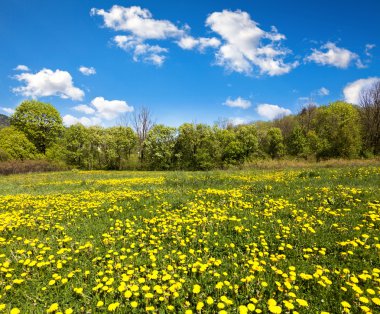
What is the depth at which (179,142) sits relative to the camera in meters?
48.7

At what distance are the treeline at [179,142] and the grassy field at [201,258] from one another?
32.7 m

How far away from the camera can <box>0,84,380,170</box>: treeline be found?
43844mm

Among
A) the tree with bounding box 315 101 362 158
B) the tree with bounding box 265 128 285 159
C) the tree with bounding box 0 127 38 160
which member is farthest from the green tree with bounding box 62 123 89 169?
the tree with bounding box 315 101 362 158

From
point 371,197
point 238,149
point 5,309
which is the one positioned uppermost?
point 238,149

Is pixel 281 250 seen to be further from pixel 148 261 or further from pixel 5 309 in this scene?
pixel 5 309

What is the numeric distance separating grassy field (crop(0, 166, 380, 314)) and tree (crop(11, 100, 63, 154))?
48811mm

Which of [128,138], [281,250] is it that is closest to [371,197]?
[281,250]

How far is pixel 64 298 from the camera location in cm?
423

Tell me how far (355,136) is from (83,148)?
52.3 m

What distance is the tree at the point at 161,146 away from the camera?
48.1 m

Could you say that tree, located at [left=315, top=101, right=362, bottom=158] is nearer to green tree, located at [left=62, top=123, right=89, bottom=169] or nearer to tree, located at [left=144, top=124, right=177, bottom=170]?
tree, located at [left=144, top=124, right=177, bottom=170]

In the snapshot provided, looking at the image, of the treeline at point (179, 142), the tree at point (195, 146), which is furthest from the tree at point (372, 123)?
the tree at point (195, 146)

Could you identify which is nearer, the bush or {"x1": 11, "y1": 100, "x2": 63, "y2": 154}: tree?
the bush

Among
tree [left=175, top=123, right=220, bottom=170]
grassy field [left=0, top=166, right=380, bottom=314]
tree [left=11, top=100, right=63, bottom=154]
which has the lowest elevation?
grassy field [left=0, top=166, right=380, bottom=314]
